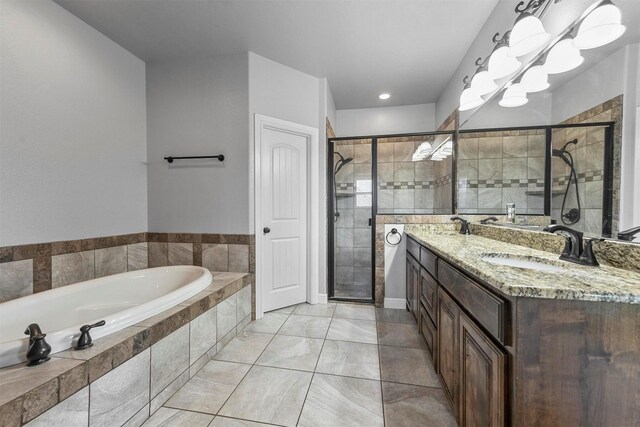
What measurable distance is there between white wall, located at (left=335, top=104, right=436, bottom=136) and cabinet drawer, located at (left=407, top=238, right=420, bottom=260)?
6.48ft

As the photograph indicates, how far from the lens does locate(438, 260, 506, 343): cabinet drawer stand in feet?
2.70

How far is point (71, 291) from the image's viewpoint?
1.74 meters

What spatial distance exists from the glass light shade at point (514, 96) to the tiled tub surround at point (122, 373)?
2.42 m

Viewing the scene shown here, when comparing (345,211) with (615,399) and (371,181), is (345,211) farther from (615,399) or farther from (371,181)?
(615,399)

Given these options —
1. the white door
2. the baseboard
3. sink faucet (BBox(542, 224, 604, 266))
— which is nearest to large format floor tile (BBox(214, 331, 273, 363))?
the white door

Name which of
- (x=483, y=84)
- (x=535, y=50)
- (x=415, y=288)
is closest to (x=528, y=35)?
(x=535, y=50)

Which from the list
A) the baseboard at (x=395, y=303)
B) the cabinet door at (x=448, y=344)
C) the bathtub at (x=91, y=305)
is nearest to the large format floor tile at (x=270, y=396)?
the bathtub at (x=91, y=305)

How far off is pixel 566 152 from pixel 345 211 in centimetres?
220

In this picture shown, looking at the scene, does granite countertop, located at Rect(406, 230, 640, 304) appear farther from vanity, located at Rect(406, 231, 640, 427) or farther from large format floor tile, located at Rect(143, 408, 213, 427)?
large format floor tile, located at Rect(143, 408, 213, 427)

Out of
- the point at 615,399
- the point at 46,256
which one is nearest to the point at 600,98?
the point at 615,399

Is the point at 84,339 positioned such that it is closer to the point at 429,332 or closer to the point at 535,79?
the point at 429,332

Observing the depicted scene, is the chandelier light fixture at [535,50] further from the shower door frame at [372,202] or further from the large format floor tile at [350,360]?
the large format floor tile at [350,360]

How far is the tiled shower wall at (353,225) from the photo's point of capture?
10.5 ft

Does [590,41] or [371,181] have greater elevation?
[590,41]
